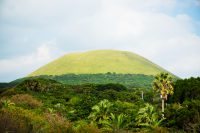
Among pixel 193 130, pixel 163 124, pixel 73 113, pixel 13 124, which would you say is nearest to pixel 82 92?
pixel 73 113

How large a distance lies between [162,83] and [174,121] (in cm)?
2494

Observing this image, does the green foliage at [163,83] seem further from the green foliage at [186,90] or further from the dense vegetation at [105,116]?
the green foliage at [186,90]

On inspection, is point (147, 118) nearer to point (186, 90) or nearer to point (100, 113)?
point (100, 113)

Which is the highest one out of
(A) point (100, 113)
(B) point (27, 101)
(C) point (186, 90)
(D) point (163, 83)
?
(D) point (163, 83)

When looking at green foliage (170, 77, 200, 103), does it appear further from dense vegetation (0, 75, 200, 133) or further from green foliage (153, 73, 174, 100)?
green foliage (153, 73, 174, 100)

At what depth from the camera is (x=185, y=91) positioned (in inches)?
5064

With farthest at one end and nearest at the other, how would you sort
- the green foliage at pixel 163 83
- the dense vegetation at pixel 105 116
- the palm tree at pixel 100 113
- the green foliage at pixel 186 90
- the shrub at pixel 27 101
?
1. the green foliage at pixel 186 90
2. the shrub at pixel 27 101
3. the green foliage at pixel 163 83
4. the palm tree at pixel 100 113
5. the dense vegetation at pixel 105 116

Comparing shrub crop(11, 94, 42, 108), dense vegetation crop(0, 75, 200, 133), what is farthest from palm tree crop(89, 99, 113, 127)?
shrub crop(11, 94, 42, 108)

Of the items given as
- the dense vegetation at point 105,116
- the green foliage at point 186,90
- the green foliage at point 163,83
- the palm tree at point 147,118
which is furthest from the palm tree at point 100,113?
the green foliage at point 186,90

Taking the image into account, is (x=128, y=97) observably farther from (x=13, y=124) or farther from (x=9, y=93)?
(x=13, y=124)

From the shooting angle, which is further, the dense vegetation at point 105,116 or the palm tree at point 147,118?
the palm tree at point 147,118

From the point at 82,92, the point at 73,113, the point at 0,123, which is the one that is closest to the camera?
the point at 0,123

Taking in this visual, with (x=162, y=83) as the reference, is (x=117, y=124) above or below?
below

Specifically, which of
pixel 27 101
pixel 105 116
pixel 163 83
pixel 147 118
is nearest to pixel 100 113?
pixel 105 116
